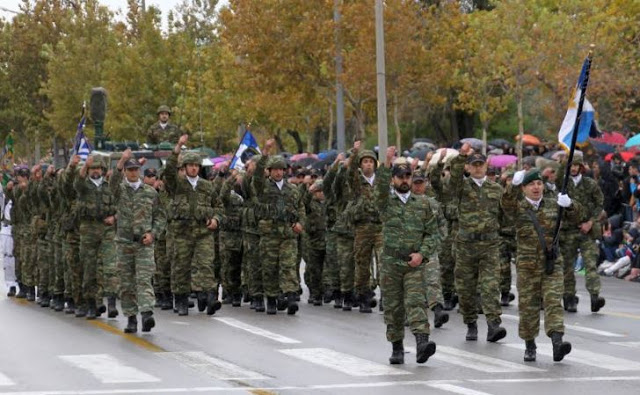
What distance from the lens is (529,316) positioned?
48.4ft

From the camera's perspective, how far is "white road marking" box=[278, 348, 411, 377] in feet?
45.8

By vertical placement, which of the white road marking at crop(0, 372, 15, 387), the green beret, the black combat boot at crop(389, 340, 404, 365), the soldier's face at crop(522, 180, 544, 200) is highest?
the green beret

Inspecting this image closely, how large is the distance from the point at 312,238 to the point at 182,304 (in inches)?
105

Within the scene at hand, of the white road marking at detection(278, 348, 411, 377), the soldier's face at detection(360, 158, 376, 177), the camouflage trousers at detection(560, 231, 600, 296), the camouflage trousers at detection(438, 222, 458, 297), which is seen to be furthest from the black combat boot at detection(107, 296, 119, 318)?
the camouflage trousers at detection(560, 231, 600, 296)

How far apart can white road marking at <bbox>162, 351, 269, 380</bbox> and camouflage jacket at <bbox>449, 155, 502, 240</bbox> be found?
3.24m

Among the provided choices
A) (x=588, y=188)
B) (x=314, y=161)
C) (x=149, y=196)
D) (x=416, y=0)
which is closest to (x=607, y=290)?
(x=588, y=188)

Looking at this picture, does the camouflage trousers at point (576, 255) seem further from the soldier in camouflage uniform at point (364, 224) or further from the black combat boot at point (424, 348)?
the black combat boot at point (424, 348)

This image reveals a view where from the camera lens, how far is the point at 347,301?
20.6m

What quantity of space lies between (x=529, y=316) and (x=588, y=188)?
4.98 metres

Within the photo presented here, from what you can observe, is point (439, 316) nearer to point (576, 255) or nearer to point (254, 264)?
point (576, 255)

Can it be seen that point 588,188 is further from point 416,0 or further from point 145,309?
point 416,0

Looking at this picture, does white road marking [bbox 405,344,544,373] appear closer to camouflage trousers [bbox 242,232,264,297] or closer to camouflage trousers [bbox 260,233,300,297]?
camouflage trousers [bbox 260,233,300,297]

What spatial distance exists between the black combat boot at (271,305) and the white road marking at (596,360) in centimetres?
502

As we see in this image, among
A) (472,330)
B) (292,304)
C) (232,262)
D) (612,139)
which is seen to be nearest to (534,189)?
(472,330)
